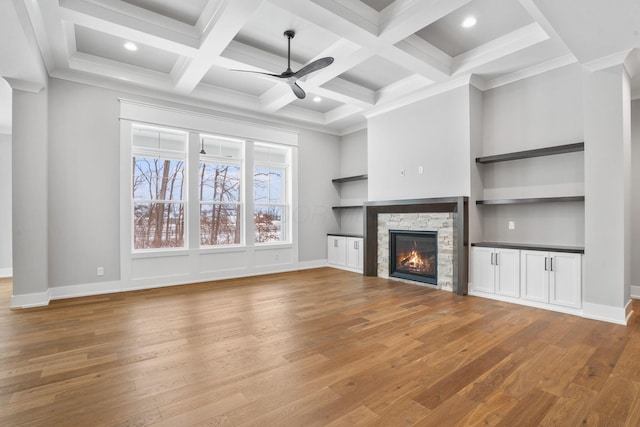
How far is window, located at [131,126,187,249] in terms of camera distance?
535cm

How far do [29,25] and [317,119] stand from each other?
4.73 m

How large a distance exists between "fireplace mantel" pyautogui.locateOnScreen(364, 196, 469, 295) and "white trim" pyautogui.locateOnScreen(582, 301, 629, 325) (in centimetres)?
140

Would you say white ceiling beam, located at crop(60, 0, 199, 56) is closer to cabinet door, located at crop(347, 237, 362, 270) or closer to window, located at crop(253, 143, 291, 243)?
window, located at crop(253, 143, 291, 243)

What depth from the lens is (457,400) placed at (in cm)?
202

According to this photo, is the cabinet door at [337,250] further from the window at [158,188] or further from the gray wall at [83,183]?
the gray wall at [83,183]

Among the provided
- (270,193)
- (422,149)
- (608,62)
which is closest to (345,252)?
(270,193)

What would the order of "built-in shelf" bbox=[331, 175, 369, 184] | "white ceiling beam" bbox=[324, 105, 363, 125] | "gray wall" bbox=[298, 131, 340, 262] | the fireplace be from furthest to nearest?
"gray wall" bbox=[298, 131, 340, 262]
"built-in shelf" bbox=[331, 175, 369, 184]
"white ceiling beam" bbox=[324, 105, 363, 125]
the fireplace

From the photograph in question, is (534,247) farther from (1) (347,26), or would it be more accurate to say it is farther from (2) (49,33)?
(2) (49,33)

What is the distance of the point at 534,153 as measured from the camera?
4.23 metres

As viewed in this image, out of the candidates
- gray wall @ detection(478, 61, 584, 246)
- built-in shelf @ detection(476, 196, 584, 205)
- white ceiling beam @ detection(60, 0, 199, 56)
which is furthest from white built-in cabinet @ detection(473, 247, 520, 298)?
white ceiling beam @ detection(60, 0, 199, 56)

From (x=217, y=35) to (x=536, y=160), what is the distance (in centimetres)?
447

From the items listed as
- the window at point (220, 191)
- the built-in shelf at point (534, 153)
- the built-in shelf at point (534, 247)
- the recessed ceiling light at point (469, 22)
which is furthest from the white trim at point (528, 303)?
the window at point (220, 191)

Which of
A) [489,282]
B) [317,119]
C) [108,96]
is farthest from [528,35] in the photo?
[108,96]

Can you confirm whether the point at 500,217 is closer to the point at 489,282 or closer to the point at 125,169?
the point at 489,282
